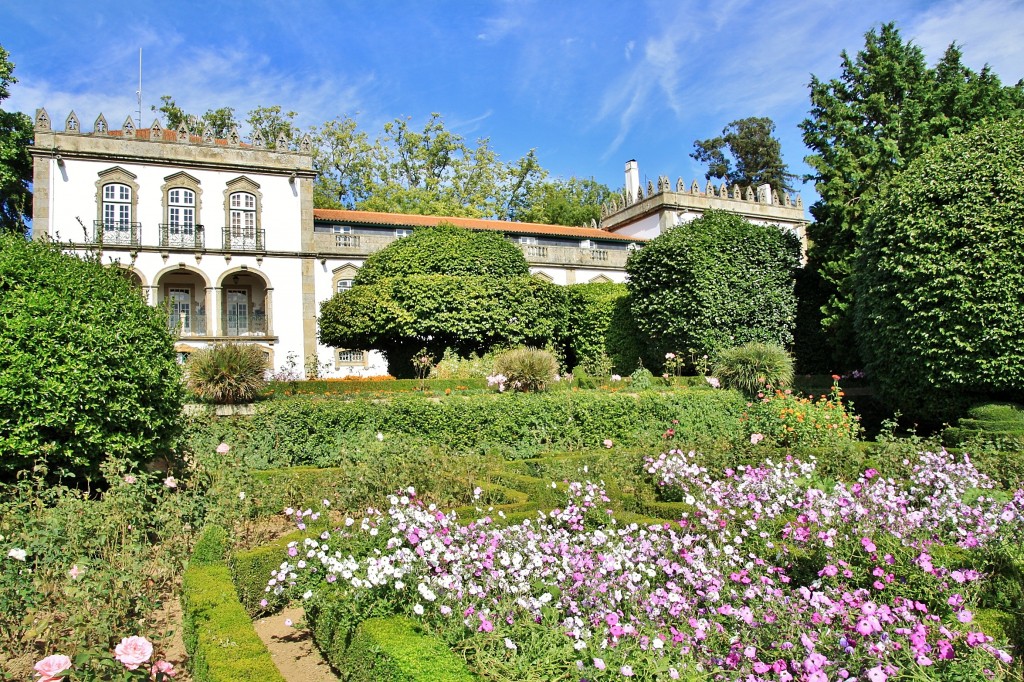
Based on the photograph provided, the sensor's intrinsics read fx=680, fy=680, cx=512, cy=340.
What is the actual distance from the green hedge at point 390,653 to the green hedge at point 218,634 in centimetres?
38

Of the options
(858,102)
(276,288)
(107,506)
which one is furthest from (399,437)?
(276,288)

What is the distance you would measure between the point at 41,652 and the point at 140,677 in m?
1.28

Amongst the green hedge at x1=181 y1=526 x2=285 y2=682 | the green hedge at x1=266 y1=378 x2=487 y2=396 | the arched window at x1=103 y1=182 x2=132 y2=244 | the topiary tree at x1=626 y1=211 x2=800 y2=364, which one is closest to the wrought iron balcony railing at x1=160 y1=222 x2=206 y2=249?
the arched window at x1=103 y1=182 x2=132 y2=244

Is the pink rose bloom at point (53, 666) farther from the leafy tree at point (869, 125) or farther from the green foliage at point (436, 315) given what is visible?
the leafy tree at point (869, 125)

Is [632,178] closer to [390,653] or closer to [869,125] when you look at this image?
[869,125]

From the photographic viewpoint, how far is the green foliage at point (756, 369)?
12836mm

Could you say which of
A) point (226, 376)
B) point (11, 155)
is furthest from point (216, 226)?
point (226, 376)

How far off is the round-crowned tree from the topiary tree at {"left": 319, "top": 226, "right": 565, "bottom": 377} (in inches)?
359

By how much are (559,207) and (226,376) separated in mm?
33628

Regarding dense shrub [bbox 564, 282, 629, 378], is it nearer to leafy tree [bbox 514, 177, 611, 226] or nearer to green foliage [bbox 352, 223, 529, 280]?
green foliage [bbox 352, 223, 529, 280]

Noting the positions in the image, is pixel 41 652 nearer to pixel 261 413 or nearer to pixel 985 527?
pixel 261 413

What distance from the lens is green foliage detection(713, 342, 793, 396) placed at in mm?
12836

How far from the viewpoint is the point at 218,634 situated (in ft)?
11.4

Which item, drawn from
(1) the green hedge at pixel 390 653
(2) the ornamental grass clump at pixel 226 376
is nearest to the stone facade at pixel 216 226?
(2) the ornamental grass clump at pixel 226 376
